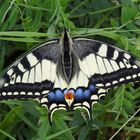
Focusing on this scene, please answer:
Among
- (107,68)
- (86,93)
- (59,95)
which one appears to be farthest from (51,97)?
(107,68)

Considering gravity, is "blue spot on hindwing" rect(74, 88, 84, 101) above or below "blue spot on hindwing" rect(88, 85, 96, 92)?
below

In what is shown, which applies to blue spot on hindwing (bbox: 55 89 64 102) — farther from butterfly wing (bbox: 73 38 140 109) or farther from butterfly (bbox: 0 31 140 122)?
butterfly wing (bbox: 73 38 140 109)

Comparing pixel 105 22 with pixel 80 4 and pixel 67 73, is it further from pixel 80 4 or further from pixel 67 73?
pixel 67 73

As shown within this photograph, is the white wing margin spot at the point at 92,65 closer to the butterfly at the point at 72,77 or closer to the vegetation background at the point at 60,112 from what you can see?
the butterfly at the point at 72,77

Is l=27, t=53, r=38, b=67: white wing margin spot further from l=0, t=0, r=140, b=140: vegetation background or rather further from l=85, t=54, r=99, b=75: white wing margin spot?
l=85, t=54, r=99, b=75: white wing margin spot

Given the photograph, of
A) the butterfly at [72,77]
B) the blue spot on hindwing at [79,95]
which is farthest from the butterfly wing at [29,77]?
the blue spot on hindwing at [79,95]

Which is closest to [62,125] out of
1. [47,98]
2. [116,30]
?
[47,98]

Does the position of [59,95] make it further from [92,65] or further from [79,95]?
[92,65]

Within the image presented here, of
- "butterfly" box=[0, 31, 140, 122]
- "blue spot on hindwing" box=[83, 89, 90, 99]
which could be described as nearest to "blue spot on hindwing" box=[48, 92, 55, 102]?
"butterfly" box=[0, 31, 140, 122]

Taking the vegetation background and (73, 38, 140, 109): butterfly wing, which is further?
the vegetation background
